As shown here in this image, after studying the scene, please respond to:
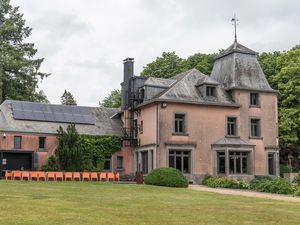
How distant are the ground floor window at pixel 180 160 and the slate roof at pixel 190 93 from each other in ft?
12.9

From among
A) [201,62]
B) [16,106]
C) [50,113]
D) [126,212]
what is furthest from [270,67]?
[126,212]

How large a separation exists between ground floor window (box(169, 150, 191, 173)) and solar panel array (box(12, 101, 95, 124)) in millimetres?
8059

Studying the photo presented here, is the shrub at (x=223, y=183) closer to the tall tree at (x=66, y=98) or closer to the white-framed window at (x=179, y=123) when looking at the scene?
the white-framed window at (x=179, y=123)

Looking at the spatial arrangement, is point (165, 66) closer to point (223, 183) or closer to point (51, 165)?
point (51, 165)

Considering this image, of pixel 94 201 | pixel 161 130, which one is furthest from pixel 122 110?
pixel 94 201

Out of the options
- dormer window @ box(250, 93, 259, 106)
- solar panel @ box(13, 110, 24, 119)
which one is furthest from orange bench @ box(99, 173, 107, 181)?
dormer window @ box(250, 93, 259, 106)

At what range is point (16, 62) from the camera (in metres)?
51.7

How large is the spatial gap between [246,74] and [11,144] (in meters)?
19.6

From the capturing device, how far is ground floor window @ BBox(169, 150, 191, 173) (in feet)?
121

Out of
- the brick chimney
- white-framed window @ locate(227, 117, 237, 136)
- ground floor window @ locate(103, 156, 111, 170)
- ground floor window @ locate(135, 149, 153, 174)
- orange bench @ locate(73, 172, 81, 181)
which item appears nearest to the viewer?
orange bench @ locate(73, 172, 81, 181)

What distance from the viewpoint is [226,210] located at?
1617 centimetres

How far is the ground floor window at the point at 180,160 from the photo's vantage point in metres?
36.9

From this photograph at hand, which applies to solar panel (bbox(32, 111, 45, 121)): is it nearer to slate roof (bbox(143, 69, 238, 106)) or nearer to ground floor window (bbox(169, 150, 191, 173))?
slate roof (bbox(143, 69, 238, 106))

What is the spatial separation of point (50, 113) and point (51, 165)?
5.08 m
